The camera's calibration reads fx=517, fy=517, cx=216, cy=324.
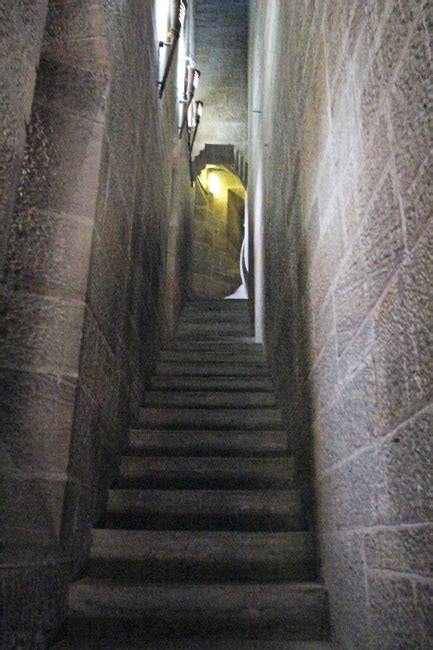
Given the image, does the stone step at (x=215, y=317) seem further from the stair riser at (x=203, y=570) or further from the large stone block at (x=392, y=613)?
the large stone block at (x=392, y=613)

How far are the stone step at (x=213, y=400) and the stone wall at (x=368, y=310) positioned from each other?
1.03m

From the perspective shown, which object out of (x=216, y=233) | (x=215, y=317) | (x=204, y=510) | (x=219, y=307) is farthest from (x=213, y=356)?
(x=216, y=233)

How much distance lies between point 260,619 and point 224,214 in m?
8.88

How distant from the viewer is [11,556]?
1.51 m

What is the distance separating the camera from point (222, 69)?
9.09 meters

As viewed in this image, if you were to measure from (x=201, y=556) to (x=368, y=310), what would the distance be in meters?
1.40

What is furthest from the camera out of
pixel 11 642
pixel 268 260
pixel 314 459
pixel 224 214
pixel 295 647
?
pixel 224 214

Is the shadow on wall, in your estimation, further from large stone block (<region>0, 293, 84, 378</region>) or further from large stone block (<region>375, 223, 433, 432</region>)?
large stone block (<region>375, 223, 433, 432</region>)

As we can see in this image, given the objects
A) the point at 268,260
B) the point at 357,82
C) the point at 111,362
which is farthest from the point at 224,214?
the point at 357,82

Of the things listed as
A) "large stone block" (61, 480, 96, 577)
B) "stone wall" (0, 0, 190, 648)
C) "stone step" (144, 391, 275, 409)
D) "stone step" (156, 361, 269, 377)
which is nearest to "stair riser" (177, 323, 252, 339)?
"stone step" (156, 361, 269, 377)

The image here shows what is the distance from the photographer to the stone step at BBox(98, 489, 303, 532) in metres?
2.46

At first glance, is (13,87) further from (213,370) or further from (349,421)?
(213,370)

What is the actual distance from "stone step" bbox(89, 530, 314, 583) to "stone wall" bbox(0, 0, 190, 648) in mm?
145

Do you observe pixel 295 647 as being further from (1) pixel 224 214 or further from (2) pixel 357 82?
(1) pixel 224 214
